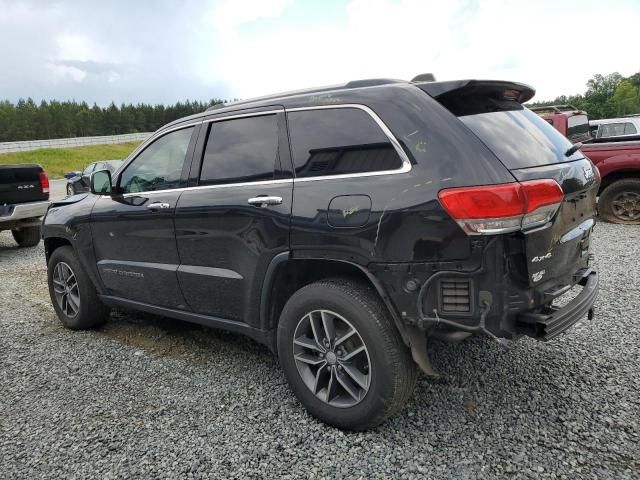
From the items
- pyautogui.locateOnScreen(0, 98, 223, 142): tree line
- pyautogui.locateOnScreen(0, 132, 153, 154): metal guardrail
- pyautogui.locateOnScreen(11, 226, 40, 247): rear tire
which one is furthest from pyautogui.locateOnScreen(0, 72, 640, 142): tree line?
pyautogui.locateOnScreen(11, 226, 40, 247): rear tire

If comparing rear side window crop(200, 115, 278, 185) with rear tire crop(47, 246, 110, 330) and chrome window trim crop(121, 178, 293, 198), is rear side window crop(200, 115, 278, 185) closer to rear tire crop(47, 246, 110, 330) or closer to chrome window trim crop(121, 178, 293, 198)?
chrome window trim crop(121, 178, 293, 198)

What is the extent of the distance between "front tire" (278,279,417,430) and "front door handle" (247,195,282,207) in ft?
1.72

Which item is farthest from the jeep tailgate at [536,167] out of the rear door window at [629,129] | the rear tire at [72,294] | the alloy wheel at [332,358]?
the rear door window at [629,129]

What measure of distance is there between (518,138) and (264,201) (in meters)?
1.43

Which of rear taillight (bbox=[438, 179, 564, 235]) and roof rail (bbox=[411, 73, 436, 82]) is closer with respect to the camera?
rear taillight (bbox=[438, 179, 564, 235])

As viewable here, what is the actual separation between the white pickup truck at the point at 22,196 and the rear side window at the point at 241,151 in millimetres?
6431

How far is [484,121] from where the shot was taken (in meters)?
2.52

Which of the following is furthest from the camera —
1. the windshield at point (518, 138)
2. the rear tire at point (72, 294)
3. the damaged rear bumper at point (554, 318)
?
the rear tire at point (72, 294)

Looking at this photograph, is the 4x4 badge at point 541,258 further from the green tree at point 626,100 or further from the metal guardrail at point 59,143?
the green tree at point 626,100

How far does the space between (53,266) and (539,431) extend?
4311 mm

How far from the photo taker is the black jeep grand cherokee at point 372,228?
224 centimetres

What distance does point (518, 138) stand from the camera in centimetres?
255

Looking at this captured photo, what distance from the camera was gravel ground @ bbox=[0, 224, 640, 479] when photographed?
241 cm

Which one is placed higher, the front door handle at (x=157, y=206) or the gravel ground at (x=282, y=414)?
the front door handle at (x=157, y=206)
